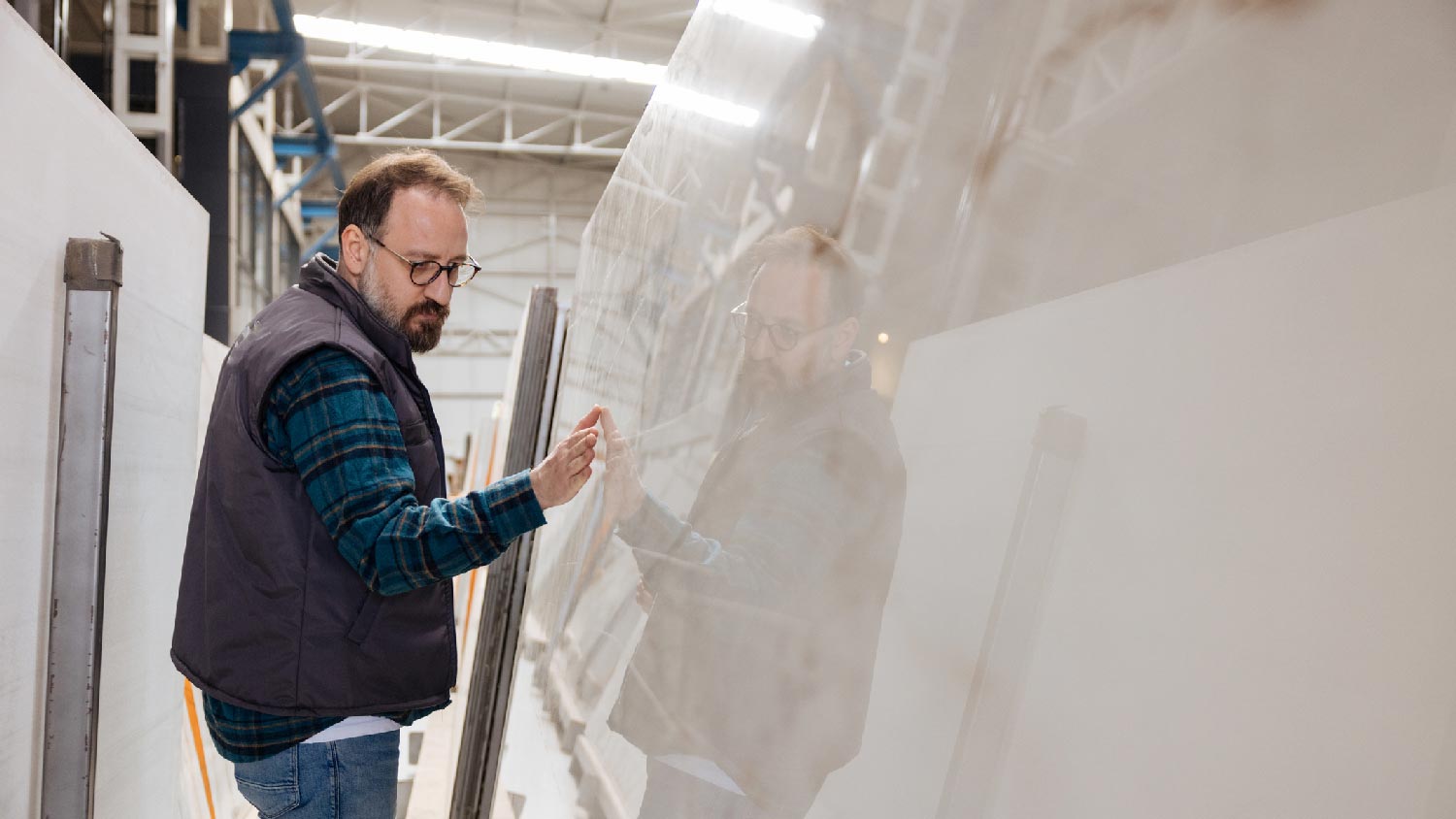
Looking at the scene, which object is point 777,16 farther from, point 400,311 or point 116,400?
point 116,400

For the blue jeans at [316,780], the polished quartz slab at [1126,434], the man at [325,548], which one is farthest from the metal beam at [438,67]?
the polished quartz slab at [1126,434]

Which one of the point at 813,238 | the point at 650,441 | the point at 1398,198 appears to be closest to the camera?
the point at 1398,198

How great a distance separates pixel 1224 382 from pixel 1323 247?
47 mm

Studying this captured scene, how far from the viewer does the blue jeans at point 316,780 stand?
133 cm

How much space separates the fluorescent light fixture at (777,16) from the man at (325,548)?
51 centimetres

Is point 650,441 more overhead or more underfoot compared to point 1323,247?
more underfoot

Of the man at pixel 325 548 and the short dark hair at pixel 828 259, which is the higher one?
the short dark hair at pixel 828 259

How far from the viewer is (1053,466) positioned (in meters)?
0.38

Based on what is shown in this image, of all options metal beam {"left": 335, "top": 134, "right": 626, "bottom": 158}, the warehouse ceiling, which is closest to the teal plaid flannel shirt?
the warehouse ceiling

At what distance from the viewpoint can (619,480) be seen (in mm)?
1079

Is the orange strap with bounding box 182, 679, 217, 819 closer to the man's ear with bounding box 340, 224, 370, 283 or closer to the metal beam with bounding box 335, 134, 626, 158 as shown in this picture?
the man's ear with bounding box 340, 224, 370, 283

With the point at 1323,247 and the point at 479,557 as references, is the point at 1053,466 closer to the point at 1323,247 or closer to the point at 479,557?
the point at 1323,247

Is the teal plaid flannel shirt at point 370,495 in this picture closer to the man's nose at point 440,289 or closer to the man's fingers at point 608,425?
the man's fingers at point 608,425

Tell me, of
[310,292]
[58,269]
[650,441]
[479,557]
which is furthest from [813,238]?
[58,269]
